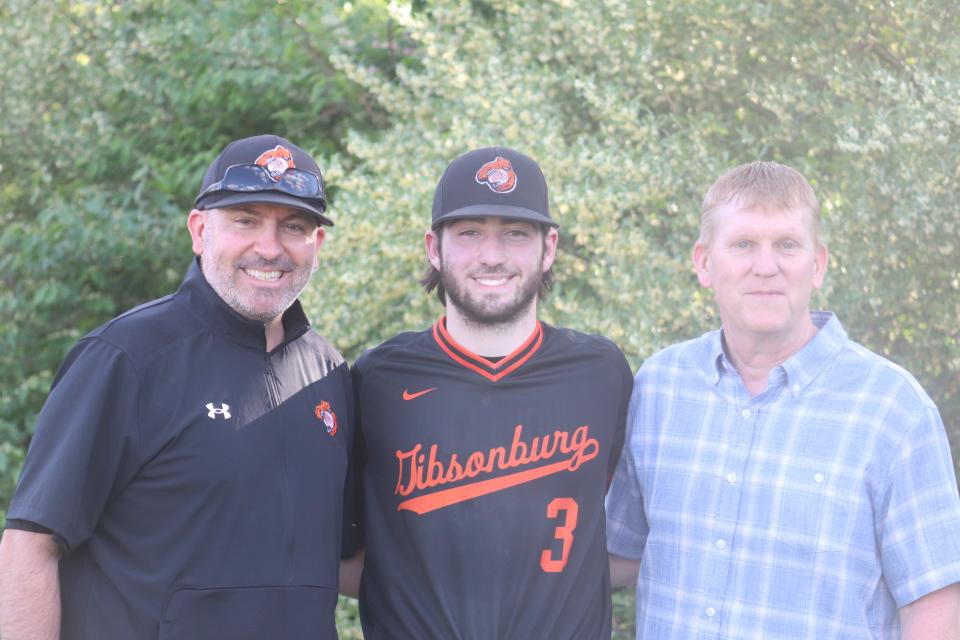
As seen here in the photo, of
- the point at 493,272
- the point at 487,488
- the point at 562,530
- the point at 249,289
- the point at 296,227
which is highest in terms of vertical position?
the point at 296,227

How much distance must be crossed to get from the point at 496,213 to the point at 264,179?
0.75 metres

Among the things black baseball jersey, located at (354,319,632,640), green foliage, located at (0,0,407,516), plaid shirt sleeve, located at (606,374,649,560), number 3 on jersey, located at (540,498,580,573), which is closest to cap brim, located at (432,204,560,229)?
black baseball jersey, located at (354,319,632,640)

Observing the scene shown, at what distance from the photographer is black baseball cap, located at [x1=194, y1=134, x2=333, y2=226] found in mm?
3613

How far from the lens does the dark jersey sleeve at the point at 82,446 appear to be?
3152mm

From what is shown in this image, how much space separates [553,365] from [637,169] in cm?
235

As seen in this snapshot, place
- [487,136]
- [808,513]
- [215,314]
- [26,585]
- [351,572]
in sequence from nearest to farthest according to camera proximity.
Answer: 1. [26,585]
2. [808,513]
3. [215,314]
4. [351,572]
5. [487,136]

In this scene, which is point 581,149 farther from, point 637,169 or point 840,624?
point 840,624

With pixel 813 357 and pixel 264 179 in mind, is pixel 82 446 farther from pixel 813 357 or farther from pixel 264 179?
pixel 813 357

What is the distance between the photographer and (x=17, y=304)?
313 inches

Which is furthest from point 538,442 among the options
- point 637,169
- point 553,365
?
point 637,169

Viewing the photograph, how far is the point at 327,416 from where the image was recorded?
3.68 meters

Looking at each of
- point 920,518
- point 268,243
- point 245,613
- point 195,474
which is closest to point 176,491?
point 195,474

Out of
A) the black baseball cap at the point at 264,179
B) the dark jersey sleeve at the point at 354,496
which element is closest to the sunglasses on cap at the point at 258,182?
the black baseball cap at the point at 264,179

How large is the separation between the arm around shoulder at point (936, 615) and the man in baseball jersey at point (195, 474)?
5.52ft
